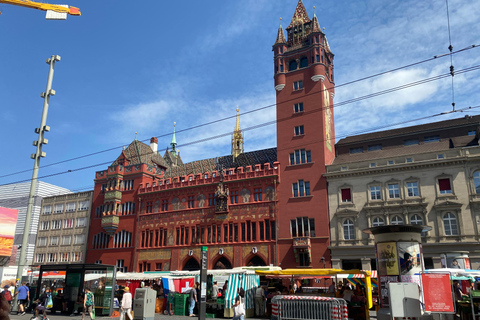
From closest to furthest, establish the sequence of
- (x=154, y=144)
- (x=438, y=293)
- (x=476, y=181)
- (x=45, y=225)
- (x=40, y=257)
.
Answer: (x=438, y=293), (x=476, y=181), (x=40, y=257), (x=45, y=225), (x=154, y=144)

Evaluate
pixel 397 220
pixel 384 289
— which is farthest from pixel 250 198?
pixel 384 289

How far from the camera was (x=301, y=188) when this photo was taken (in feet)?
141

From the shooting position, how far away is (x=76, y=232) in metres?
57.7

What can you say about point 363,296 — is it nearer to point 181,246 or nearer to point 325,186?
point 325,186

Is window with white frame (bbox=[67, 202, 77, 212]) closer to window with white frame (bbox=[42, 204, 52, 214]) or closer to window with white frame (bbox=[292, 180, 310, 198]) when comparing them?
window with white frame (bbox=[42, 204, 52, 214])

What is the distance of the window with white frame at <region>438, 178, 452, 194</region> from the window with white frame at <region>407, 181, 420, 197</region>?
6.22 feet

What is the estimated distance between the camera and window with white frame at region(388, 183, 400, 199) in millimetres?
38094

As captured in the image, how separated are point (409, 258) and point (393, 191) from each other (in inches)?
866

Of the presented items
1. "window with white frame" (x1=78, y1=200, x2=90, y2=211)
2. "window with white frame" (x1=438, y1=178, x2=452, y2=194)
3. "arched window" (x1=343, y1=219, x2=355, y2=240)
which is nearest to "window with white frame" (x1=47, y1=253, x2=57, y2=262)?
"window with white frame" (x1=78, y1=200, x2=90, y2=211)

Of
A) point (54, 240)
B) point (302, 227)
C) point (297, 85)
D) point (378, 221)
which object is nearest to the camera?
point (378, 221)

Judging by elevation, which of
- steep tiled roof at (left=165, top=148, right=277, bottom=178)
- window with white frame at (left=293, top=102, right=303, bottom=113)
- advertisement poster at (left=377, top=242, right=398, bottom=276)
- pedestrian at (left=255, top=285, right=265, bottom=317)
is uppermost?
window with white frame at (left=293, top=102, right=303, bottom=113)

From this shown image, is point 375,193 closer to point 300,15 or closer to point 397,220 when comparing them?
point 397,220

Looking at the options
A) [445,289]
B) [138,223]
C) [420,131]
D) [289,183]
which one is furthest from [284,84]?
[445,289]

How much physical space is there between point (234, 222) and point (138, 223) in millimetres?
14310
